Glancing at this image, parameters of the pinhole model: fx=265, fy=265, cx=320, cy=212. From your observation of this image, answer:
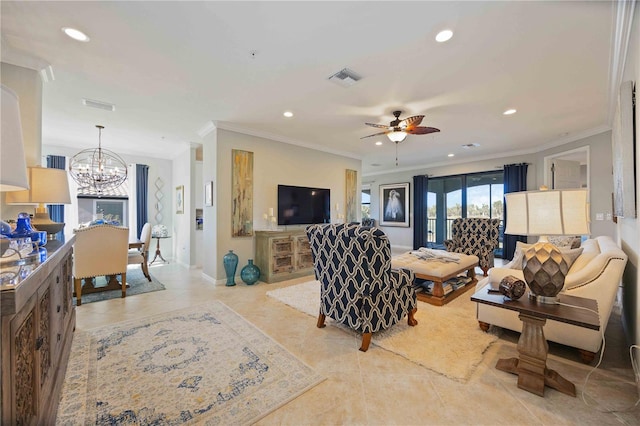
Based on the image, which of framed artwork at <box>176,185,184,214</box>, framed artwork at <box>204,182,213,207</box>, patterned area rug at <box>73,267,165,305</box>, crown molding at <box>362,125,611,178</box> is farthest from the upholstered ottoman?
framed artwork at <box>176,185,184,214</box>

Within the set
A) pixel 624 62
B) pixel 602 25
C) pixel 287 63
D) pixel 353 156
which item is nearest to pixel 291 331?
pixel 287 63

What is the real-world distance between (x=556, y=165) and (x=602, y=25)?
15.2ft

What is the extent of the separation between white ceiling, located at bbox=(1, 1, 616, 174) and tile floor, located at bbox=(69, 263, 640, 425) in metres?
2.63

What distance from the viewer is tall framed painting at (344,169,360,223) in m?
6.49

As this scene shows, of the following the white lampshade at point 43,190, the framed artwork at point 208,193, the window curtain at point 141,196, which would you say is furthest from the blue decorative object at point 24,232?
the window curtain at point 141,196

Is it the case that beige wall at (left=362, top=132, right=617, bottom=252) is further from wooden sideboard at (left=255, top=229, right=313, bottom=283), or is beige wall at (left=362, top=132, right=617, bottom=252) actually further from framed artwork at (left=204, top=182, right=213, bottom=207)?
framed artwork at (left=204, top=182, right=213, bottom=207)

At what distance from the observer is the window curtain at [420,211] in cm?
790

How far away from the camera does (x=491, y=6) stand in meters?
1.86

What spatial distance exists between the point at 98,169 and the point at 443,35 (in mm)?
6453

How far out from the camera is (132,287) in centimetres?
421

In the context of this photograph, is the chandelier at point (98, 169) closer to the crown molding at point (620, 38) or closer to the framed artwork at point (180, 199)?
the framed artwork at point (180, 199)

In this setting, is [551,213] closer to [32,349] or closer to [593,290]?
[593,290]

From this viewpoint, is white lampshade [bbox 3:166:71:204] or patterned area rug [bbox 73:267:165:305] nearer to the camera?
white lampshade [bbox 3:166:71:204]

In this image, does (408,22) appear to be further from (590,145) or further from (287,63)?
(590,145)
